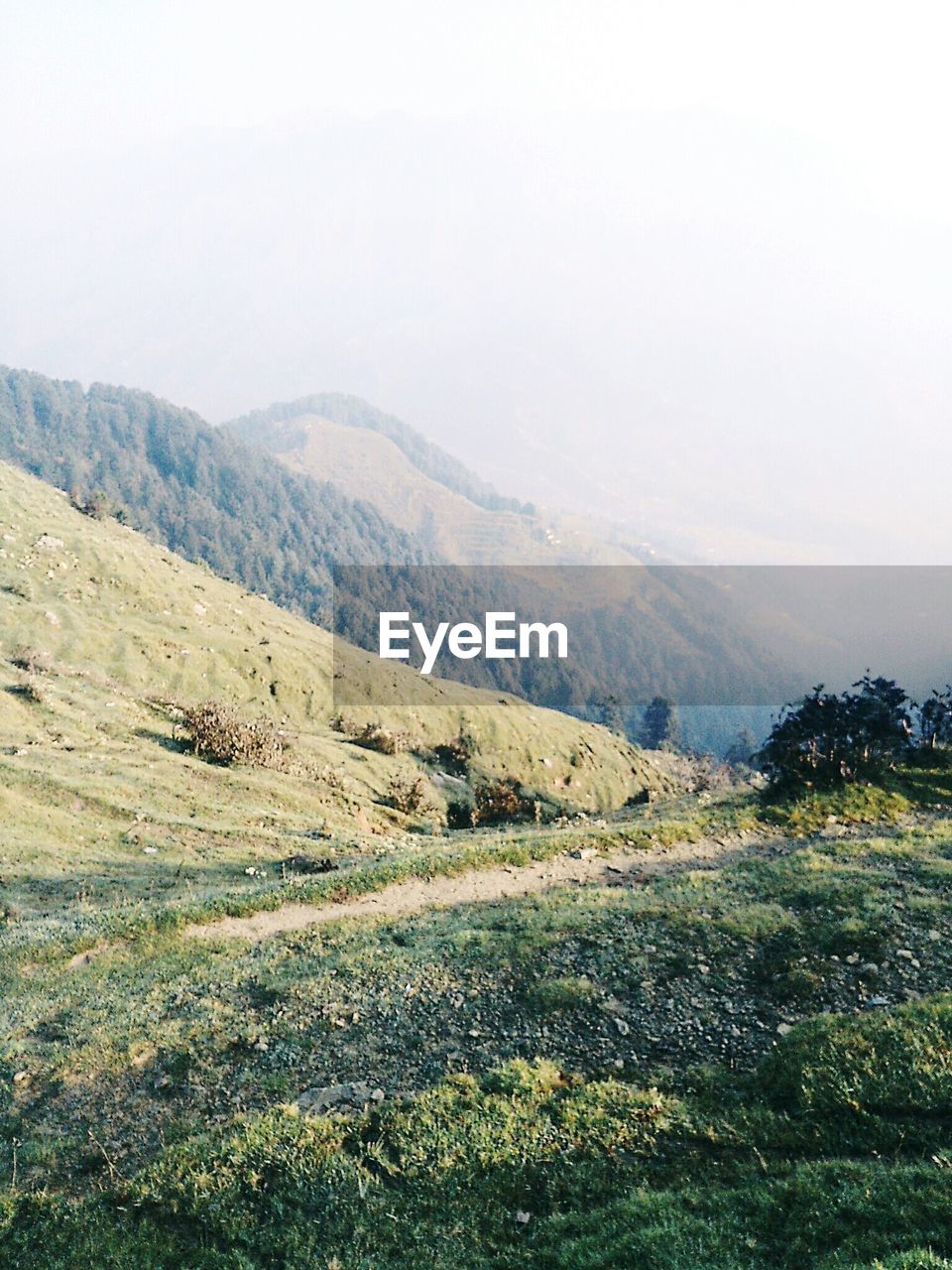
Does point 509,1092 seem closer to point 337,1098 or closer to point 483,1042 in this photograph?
point 483,1042

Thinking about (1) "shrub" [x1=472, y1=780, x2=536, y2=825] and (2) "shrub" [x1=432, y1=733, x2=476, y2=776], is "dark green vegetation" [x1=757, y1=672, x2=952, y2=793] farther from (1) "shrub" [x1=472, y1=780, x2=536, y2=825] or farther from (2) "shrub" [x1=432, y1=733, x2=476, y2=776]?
(2) "shrub" [x1=432, y1=733, x2=476, y2=776]

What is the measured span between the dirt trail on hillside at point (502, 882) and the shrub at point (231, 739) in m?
18.1

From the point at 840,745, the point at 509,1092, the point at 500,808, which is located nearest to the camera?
the point at 509,1092

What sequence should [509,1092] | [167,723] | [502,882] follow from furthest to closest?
[167,723] < [502,882] < [509,1092]

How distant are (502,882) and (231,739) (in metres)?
20.7

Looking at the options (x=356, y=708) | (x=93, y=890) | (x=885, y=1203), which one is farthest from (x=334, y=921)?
(x=356, y=708)

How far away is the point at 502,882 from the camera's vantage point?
22.9 meters

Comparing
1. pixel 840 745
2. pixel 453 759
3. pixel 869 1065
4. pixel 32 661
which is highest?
pixel 32 661

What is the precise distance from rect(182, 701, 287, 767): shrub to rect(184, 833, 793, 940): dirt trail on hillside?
59.4 feet

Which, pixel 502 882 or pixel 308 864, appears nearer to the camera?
pixel 502 882

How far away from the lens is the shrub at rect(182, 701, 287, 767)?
37625 mm

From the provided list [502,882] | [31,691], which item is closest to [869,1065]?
[502,882]

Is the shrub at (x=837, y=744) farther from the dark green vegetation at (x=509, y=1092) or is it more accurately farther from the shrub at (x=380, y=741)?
the shrub at (x=380, y=741)

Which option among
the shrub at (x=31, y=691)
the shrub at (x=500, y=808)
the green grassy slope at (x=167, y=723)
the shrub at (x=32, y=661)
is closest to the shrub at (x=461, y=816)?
the shrub at (x=500, y=808)
